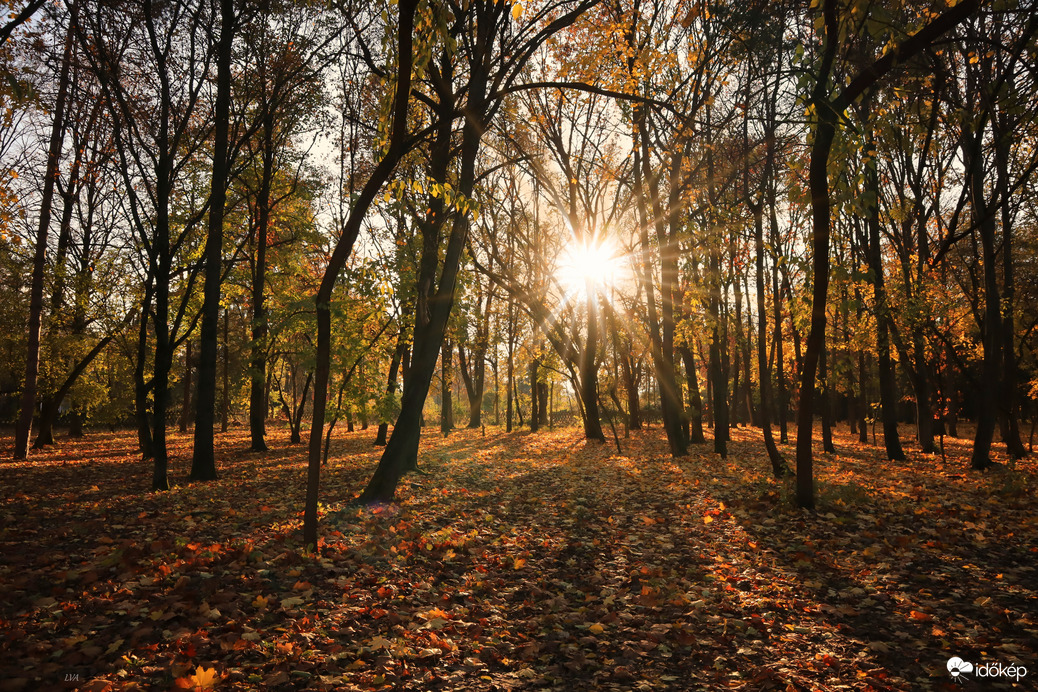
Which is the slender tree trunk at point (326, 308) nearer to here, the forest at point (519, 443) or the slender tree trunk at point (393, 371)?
the forest at point (519, 443)

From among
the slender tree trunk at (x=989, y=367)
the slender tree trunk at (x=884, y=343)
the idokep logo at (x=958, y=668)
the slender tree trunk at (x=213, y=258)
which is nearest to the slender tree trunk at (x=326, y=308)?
the idokep logo at (x=958, y=668)

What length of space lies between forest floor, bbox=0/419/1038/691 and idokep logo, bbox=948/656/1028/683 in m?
0.03

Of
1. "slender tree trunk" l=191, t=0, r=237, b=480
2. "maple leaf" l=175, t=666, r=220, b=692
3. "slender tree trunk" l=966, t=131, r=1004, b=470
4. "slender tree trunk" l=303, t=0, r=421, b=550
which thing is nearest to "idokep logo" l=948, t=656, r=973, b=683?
"maple leaf" l=175, t=666, r=220, b=692

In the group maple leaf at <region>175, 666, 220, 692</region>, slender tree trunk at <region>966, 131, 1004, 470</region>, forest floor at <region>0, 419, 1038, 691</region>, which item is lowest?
forest floor at <region>0, 419, 1038, 691</region>

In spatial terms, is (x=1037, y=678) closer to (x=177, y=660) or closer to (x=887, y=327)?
(x=177, y=660)

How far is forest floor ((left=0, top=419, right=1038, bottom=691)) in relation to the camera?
352cm

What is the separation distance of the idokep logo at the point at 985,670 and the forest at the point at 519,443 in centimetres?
3

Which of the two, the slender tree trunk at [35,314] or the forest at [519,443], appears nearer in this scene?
the forest at [519,443]

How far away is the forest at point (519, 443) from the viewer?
3932 mm

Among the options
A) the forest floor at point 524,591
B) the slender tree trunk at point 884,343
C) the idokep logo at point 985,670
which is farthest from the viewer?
the slender tree trunk at point 884,343

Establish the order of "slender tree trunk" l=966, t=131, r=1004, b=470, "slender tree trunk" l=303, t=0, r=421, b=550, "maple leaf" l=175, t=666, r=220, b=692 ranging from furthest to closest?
"slender tree trunk" l=966, t=131, r=1004, b=470 → "slender tree trunk" l=303, t=0, r=421, b=550 → "maple leaf" l=175, t=666, r=220, b=692

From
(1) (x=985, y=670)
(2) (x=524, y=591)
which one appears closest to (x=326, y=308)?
(2) (x=524, y=591)

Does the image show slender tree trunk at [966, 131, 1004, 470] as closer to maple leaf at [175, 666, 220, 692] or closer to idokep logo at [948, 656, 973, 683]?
idokep logo at [948, 656, 973, 683]

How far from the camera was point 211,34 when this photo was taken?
10.2m
